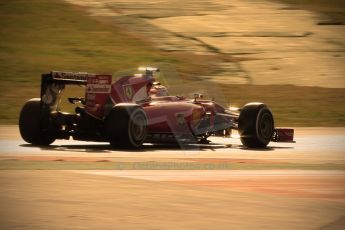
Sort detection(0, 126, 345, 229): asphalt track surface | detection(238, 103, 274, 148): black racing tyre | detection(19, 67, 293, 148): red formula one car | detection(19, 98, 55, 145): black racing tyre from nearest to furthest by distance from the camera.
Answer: detection(0, 126, 345, 229): asphalt track surface
detection(19, 67, 293, 148): red formula one car
detection(19, 98, 55, 145): black racing tyre
detection(238, 103, 274, 148): black racing tyre

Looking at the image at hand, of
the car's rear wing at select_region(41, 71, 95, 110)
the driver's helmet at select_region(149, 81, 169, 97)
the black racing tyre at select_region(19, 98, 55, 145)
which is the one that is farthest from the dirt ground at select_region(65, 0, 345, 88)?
the black racing tyre at select_region(19, 98, 55, 145)

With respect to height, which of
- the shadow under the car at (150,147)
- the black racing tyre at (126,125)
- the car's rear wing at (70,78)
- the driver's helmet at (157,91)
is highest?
the car's rear wing at (70,78)

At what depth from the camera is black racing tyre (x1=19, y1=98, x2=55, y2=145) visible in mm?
23734

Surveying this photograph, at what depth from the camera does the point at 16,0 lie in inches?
2621

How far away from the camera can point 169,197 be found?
532 inches

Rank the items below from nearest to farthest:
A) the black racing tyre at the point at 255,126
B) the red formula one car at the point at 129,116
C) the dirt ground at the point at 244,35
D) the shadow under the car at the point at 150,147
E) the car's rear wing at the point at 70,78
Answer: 1. the shadow under the car at the point at 150,147
2. the red formula one car at the point at 129,116
3. the car's rear wing at the point at 70,78
4. the black racing tyre at the point at 255,126
5. the dirt ground at the point at 244,35

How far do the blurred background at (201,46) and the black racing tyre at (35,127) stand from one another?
41.4ft

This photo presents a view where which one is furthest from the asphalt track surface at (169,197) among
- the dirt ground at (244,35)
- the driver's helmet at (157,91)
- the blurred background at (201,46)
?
the dirt ground at (244,35)

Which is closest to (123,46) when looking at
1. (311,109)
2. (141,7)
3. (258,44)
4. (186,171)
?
(258,44)

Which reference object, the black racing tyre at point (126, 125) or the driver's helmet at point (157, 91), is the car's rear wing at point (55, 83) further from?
the driver's helmet at point (157, 91)

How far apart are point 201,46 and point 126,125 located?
36.2 m

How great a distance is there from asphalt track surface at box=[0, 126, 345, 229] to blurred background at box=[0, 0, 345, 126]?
2005 centimetres

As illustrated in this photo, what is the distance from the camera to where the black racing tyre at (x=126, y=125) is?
74.1ft

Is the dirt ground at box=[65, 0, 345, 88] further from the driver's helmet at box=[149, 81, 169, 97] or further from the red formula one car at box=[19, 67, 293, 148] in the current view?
the red formula one car at box=[19, 67, 293, 148]
